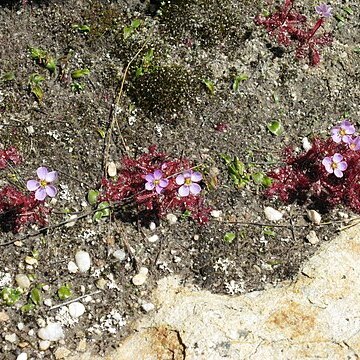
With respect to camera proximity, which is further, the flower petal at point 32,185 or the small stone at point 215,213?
the small stone at point 215,213

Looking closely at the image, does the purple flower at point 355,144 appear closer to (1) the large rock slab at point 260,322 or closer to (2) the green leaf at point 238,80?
(1) the large rock slab at point 260,322

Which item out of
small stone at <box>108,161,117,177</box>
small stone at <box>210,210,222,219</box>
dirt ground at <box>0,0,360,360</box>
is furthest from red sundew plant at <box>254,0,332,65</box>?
small stone at <box>108,161,117,177</box>

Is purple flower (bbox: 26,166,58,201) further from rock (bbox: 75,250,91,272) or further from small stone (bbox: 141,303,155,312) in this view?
small stone (bbox: 141,303,155,312)

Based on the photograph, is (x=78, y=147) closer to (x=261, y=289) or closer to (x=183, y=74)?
(x=183, y=74)

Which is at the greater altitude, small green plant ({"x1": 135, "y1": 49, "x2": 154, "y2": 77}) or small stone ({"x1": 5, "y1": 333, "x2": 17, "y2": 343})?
small green plant ({"x1": 135, "y1": 49, "x2": 154, "y2": 77})

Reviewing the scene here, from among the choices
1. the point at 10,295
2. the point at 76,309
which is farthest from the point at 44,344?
the point at 10,295

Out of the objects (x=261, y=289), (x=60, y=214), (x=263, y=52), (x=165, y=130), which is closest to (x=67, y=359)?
(x=60, y=214)

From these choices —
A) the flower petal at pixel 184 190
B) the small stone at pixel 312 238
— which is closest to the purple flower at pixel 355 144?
the small stone at pixel 312 238

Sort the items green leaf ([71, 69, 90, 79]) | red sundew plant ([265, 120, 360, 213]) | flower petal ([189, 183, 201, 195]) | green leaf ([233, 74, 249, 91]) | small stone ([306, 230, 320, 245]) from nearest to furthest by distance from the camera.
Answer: flower petal ([189, 183, 201, 195]) → small stone ([306, 230, 320, 245]) → red sundew plant ([265, 120, 360, 213]) → green leaf ([71, 69, 90, 79]) → green leaf ([233, 74, 249, 91])
